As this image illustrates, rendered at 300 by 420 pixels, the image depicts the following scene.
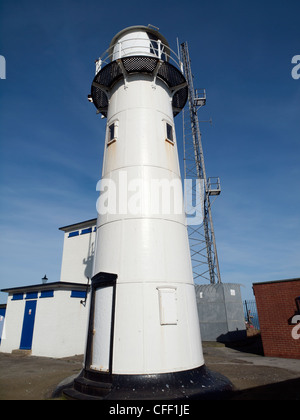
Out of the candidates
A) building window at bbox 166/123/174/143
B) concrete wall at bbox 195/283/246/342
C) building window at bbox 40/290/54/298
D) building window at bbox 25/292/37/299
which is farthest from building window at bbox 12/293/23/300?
building window at bbox 166/123/174/143

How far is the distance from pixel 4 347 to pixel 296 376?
16460 mm

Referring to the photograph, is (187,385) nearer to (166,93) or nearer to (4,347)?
(166,93)

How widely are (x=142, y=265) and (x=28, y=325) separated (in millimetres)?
12860

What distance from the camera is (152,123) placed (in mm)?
8328

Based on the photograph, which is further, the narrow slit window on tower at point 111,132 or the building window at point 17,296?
the building window at point 17,296

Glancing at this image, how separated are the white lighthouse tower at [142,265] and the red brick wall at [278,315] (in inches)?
259

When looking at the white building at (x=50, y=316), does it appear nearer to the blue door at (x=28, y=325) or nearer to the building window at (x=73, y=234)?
the blue door at (x=28, y=325)

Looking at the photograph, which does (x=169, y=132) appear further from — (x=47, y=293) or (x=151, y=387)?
(x=47, y=293)

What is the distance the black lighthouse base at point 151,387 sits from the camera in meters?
5.37

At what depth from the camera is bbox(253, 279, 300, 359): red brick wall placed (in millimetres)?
11594

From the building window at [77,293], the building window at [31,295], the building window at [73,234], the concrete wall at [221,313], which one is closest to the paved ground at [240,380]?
the building window at [77,293]

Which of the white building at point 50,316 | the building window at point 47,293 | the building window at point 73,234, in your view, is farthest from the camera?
the building window at point 73,234

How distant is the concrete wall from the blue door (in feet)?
36.2
